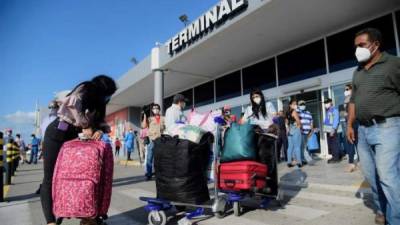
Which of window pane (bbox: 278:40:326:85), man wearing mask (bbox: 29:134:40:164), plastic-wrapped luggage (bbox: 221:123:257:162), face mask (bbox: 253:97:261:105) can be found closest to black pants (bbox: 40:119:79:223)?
plastic-wrapped luggage (bbox: 221:123:257:162)

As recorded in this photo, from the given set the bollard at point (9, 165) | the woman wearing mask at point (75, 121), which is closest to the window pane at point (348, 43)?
the woman wearing mask at point (75, 121)

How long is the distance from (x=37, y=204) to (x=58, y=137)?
3003 millimetres

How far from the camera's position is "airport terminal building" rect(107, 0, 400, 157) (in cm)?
904

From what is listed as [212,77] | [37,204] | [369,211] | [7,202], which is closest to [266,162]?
[369,211]

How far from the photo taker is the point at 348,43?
1020 centimetres

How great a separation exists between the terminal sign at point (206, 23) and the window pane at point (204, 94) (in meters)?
4.67

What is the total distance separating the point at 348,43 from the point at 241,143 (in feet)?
26.7

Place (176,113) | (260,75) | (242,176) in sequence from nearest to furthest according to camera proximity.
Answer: (242,176) < (176,113) < (260,75)

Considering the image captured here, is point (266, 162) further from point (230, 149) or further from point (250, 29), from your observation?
Result: point (250, 29)

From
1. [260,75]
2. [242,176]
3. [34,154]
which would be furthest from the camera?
[34,154]

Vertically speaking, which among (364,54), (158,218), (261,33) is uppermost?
(261,33)

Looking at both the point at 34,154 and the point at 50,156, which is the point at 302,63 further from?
the point at 34,154

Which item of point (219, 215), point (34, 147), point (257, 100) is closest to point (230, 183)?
point (219, 215)

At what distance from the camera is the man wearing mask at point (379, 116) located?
272cm
